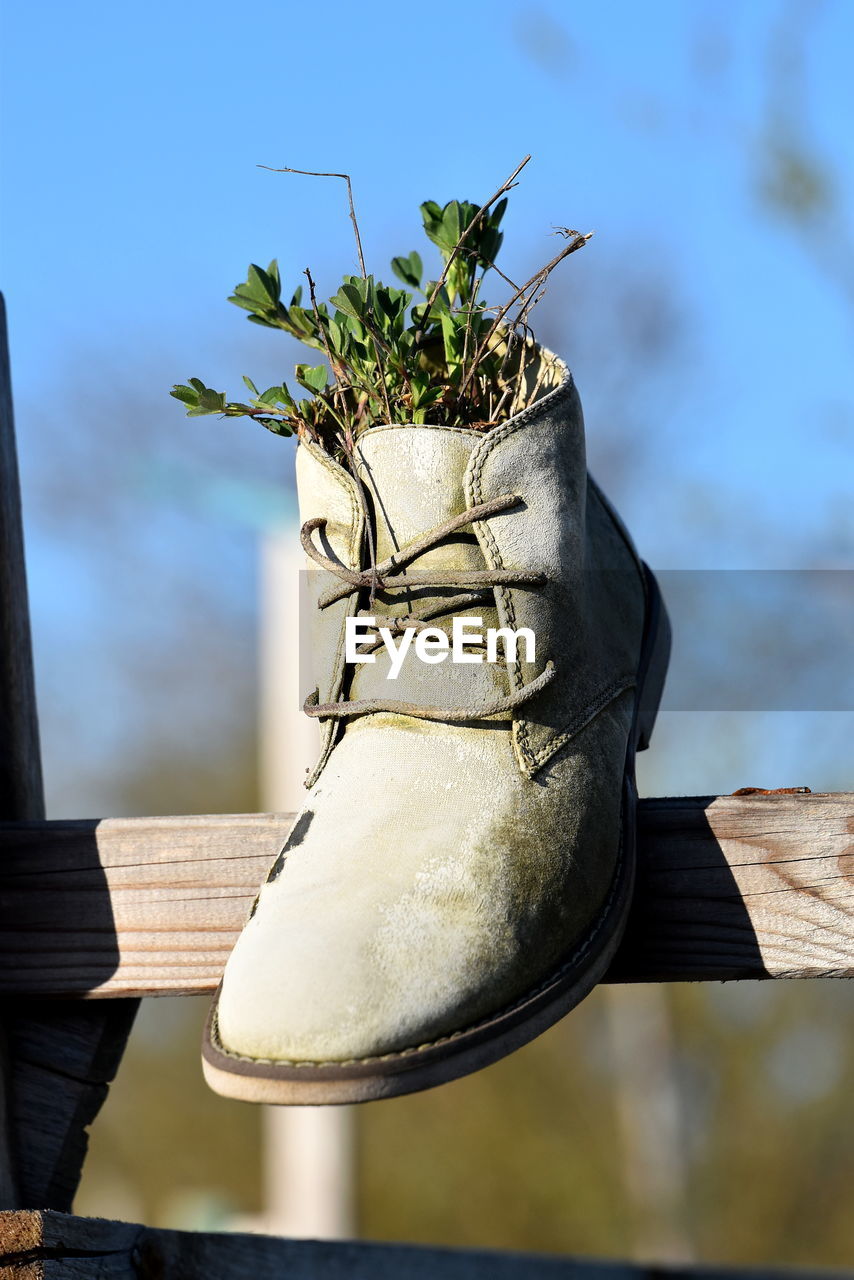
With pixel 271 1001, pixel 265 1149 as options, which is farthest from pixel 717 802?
pixel 265 1149

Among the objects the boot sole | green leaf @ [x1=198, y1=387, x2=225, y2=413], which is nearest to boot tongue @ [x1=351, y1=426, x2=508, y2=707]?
green leaf @ [x1=198, y1=387, x2=225, y2=413]

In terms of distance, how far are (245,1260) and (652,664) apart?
39.5 inches

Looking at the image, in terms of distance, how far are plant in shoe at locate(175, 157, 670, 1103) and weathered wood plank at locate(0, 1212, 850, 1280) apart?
255 millimetres

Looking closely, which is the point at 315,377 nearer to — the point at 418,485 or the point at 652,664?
the point at 418,485

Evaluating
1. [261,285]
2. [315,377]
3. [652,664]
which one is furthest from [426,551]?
[652,664]

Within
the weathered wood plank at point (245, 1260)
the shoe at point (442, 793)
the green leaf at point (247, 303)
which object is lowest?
the weathered wood plank at point (245, 1260)

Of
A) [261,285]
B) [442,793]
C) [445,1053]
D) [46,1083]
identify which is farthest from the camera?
[46,1083]

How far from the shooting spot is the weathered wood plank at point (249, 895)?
140cm

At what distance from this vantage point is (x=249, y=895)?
4.85 feet

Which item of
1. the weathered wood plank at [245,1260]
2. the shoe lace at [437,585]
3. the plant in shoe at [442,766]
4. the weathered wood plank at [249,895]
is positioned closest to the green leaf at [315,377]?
the plant in shoe at [442,766]

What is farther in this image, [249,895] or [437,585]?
[249,895]

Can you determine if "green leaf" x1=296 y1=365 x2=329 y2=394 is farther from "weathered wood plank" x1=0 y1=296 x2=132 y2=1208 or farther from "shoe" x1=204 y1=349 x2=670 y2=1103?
"weathered wood plank" x1=0 y1=296 x2=132 y2=1208

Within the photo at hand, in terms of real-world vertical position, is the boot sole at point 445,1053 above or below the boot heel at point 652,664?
below

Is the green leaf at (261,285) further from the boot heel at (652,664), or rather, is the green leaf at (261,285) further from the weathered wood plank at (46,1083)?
the boot heel at (652,664)
